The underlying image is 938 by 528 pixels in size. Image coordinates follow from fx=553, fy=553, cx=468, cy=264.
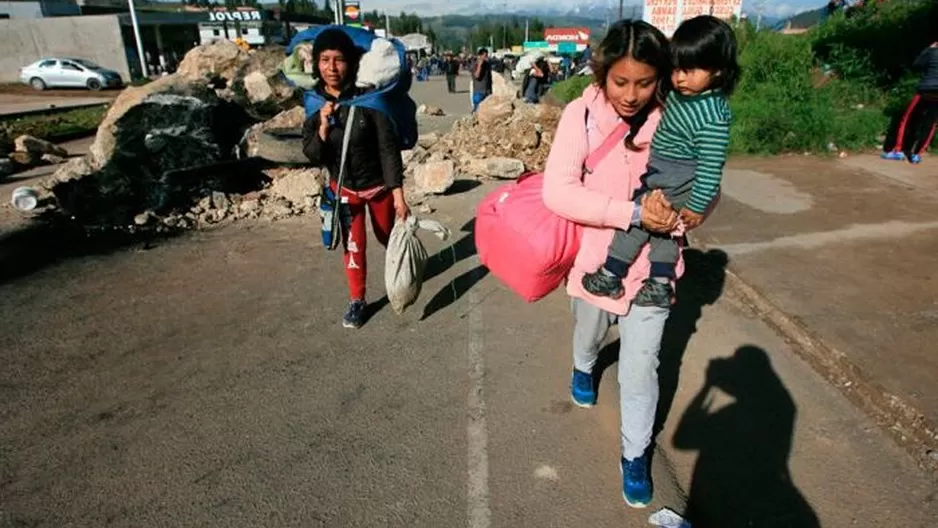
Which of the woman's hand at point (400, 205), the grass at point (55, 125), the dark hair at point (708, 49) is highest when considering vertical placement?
the dark hair at point (708, 49)

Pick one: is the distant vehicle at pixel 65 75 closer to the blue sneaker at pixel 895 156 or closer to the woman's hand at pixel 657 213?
the blue sneaker at pixel 895 156

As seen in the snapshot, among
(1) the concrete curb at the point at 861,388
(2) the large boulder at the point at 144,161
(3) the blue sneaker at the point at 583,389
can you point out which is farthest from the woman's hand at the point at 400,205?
(2) the large boulder at the point at 144,161

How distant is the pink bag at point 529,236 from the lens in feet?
7.54

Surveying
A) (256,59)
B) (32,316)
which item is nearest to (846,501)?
(32,316)

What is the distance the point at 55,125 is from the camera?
48.2 ft

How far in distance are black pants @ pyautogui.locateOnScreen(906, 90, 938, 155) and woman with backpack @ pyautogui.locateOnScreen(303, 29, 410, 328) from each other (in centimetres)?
784

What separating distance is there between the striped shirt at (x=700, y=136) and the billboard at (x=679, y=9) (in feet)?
34.6

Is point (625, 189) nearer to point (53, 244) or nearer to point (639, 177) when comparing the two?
point (639, 177)

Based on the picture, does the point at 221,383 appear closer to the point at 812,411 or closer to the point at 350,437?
the point at 350,437

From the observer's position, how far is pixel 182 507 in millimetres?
2539

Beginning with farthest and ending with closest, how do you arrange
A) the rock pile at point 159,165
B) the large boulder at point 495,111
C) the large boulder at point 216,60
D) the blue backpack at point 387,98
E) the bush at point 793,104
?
1. the large boulder at point 216,60
2. the large boulder at point 495,111
3. the bush at point 793,104
4. the rock pile at point 159,165
5. the blue backpack at point 387,98

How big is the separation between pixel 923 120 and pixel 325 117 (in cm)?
843

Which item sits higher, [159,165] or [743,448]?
[159,165]

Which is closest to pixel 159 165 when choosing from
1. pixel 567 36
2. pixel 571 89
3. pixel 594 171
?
pixel 594 171
